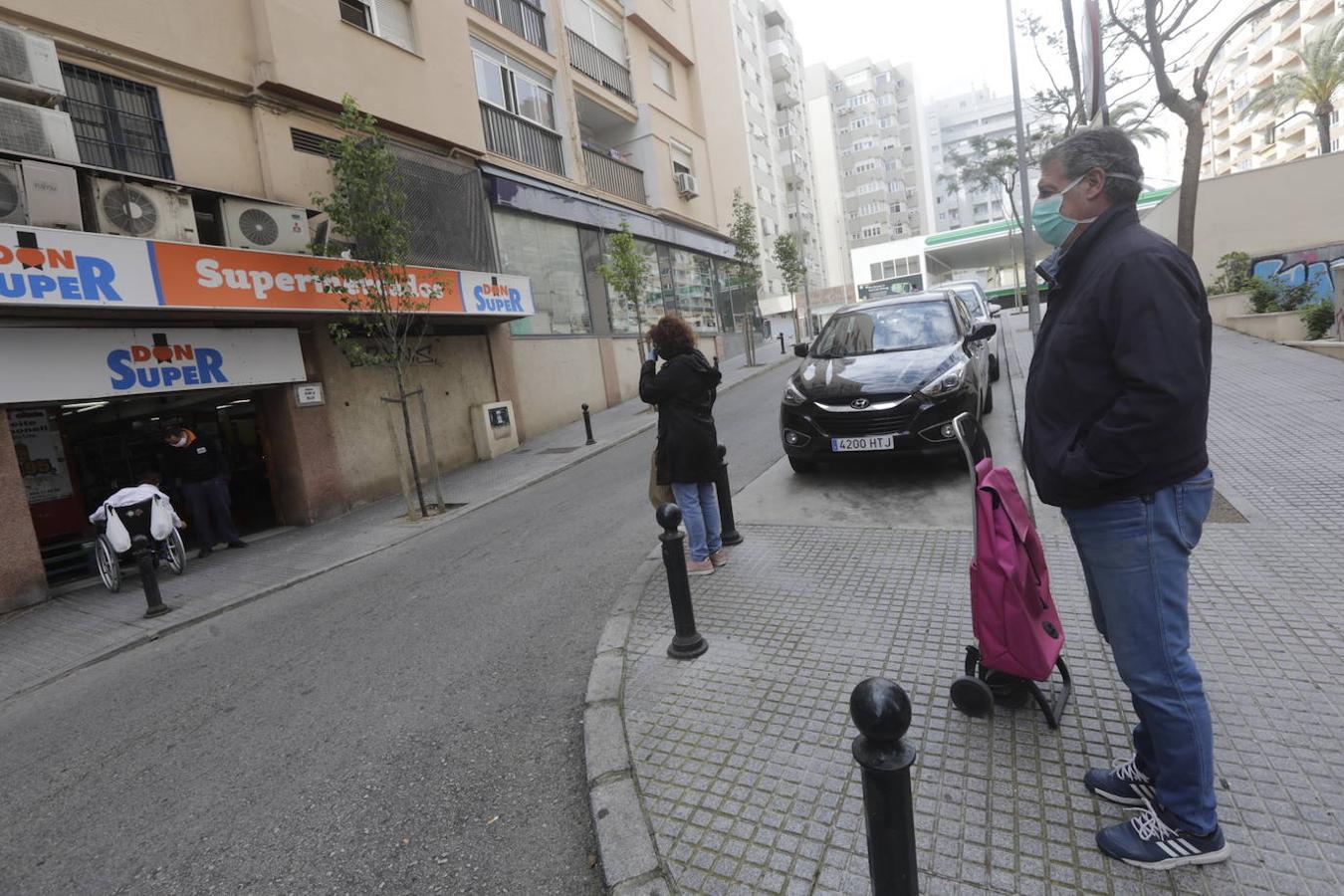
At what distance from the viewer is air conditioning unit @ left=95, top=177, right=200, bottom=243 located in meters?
7.69

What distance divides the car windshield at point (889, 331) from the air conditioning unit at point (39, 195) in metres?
8.22

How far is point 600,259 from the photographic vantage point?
59.1 ft

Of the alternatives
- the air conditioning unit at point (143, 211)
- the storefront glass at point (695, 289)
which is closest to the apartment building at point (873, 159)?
the storefront glass at point (695, 289)

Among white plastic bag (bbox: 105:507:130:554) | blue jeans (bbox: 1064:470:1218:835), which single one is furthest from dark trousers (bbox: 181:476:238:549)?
blue jeans (bbox: 1064:470:1218:835)

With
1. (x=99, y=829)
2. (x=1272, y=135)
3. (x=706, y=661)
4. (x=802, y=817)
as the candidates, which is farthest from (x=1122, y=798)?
(x=1272, y=135)

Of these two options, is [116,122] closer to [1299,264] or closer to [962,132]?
[1299,264]

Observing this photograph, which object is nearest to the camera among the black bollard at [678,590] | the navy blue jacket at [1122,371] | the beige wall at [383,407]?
the navy blue jacket at [1122,371]

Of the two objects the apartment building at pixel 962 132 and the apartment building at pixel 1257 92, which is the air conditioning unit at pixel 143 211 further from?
the apartment building at pixel 962 132

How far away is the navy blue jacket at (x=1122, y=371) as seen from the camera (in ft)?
6.08

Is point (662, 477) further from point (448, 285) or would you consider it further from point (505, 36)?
point (505, 36)

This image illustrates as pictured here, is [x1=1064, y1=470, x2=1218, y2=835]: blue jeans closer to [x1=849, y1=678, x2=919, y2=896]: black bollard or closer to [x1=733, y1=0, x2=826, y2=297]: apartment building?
[x1=849, y1=678, x2=919, y2=896]: black bollard

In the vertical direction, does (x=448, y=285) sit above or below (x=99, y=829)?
above

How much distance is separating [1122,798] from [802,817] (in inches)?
42.5

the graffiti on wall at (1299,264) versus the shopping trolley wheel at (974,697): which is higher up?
the graffiti on wall at (1299,264)
